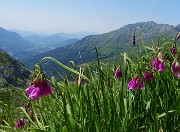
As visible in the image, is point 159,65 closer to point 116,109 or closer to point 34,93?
point 116,109

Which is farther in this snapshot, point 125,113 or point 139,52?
point 139,52

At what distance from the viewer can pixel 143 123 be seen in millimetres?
3930

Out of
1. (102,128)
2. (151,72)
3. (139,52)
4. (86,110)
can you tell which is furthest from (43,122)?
(139,52)

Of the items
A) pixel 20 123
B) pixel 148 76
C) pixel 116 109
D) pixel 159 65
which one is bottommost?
pixel 20 123

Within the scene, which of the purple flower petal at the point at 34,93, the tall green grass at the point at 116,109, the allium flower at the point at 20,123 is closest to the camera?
the purple flower petal at the point at 34,93

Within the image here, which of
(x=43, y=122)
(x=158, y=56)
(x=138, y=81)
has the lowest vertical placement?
(x=43, y=122)

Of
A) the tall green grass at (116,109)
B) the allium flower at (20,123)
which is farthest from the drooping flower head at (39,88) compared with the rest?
the allium flower at (20,123)

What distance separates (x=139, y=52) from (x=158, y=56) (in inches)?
63.5

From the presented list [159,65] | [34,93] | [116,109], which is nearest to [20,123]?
[116,109]

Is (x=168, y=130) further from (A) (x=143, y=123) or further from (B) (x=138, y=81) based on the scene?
(B) (x=138, y=81)

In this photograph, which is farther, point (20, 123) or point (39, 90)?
point (20, 123)

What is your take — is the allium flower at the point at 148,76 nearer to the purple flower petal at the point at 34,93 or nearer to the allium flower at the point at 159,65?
the allium flower at the point at 159,65

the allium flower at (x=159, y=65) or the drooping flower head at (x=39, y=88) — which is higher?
the allium flower at (x=159, y=65)

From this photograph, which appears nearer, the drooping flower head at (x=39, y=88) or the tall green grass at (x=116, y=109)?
the drooping flower head at (x=39, y=88)
